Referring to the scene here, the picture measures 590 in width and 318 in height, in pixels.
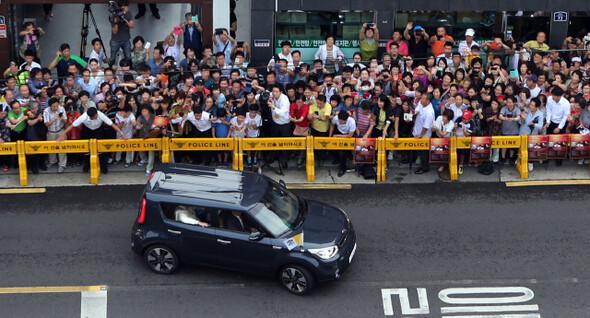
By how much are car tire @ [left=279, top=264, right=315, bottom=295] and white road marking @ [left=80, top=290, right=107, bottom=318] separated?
9.07 ft

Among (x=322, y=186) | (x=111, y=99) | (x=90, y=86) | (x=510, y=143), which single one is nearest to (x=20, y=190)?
(x=111, y=99)

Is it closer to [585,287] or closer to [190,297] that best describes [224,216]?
[190,297]

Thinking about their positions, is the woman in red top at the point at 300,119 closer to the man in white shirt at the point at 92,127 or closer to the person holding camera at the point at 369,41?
the man in white shirt at the point at 92,127

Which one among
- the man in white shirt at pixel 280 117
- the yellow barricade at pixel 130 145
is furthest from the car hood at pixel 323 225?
the yellow barricade at pixel 130 145

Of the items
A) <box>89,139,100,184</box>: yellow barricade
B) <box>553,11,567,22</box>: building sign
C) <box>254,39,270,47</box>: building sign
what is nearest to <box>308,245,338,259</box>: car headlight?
<box>89,139,100,184</box>: yellow barricade

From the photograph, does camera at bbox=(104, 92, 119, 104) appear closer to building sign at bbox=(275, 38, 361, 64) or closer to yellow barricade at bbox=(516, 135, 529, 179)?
building sign at bbox=(275, 38, 361, 64)

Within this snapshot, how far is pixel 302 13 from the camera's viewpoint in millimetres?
22484

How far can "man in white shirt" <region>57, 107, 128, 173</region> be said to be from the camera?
1762 cm

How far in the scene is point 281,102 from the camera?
18125 mm

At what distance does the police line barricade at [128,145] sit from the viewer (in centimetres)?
1770

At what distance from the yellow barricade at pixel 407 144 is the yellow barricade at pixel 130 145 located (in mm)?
4735

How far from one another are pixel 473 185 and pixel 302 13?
7.27 metres

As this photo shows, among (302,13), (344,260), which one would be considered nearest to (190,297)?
(344,260)

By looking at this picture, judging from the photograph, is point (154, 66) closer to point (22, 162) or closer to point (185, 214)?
point (22, 162)
